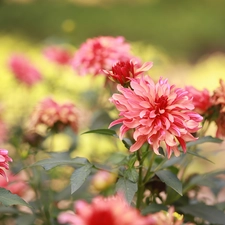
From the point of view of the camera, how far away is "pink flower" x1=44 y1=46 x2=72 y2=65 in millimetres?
1657

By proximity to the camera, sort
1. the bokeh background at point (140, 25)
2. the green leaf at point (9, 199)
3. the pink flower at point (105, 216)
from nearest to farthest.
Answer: the pink flower at point (105, 216)
the green leaf at point (9, 199)
the bokeh background at point (140, 25)

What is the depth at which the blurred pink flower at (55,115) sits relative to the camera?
0.95 meters

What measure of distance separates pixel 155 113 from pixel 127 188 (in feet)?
0.33

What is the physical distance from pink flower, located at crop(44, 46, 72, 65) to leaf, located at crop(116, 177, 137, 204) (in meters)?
1.02

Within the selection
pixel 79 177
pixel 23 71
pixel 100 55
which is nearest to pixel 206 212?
pixel 79 177

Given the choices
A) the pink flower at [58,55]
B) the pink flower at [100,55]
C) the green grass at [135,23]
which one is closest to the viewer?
the pink flower at [100,55]

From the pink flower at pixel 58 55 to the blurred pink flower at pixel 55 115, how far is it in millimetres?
682

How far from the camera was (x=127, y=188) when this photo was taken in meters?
0.66

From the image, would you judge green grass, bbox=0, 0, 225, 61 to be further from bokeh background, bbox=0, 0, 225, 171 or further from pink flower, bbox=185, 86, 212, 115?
pink flower, bbox=185, 86, 212, 115

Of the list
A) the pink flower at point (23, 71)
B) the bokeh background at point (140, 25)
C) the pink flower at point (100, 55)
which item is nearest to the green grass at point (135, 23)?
the bokeh background at point (140, 25)

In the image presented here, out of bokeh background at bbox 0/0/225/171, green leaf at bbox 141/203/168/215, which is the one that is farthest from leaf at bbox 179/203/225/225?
bokeh background at bbox 0/0/225/171

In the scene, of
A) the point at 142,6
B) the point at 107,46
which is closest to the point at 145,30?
the point at 142,6

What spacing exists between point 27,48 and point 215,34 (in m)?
1.34

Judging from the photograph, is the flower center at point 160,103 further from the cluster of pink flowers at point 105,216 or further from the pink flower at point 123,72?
the cluster of pink flowers at point 105,216
